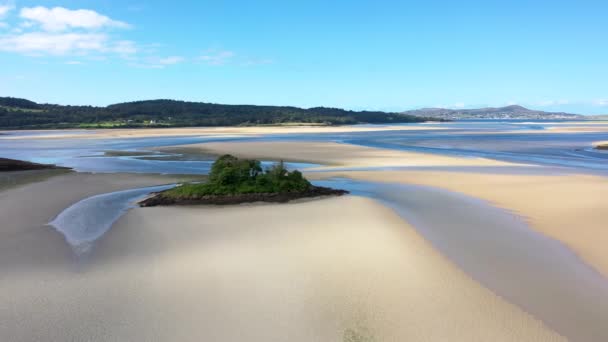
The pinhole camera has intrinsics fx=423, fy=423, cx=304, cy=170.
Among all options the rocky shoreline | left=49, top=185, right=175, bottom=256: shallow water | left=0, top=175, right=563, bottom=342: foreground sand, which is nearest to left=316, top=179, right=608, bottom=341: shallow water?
left=0, top=175, right=563, bottom=342: foreground sand

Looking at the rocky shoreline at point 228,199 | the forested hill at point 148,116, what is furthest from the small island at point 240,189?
the forested hill at point 148,116

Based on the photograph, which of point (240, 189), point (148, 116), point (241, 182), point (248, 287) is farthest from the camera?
point (148, 116)

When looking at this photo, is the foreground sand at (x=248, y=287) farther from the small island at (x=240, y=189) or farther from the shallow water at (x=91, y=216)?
the small island at (x=240, y=189)

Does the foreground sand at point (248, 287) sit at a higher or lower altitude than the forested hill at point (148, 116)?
lower

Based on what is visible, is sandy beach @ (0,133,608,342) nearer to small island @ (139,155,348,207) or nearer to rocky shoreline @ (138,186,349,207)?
rocky shoreline @ (138,186,349,207)

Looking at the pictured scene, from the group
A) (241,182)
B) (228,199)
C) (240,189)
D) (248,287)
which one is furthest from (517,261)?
(241,182)

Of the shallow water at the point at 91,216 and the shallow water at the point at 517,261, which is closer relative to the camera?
the shallow water at the point at 517,261

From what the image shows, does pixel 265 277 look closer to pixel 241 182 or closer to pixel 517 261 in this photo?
pixel 517 261
